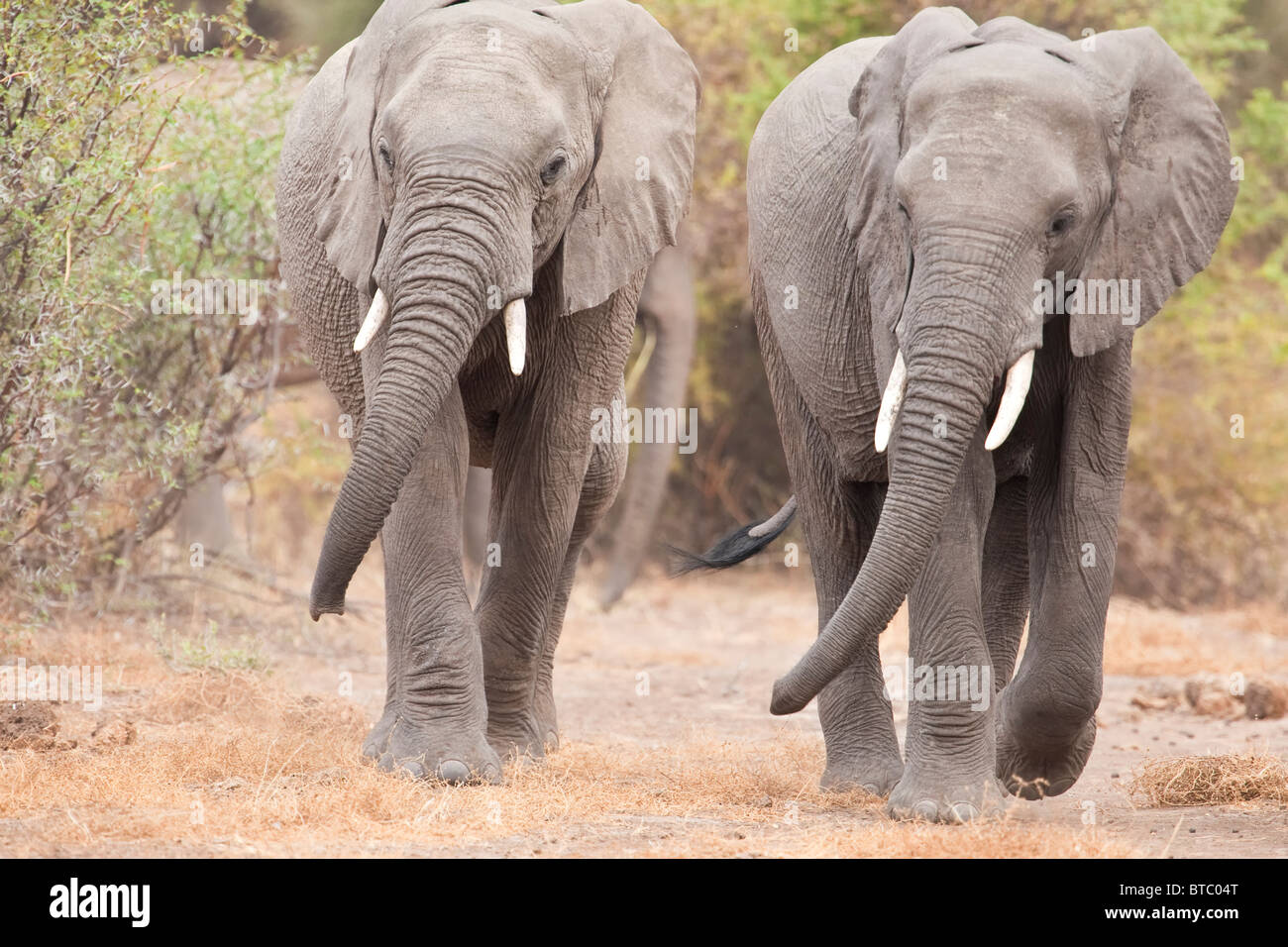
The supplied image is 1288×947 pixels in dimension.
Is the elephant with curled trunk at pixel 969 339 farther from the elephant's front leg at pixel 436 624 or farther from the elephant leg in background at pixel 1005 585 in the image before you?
the elephant's front leg at pixel 436 624

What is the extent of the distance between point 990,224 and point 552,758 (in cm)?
285

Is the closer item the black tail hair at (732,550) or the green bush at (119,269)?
the green bush at (119,269)

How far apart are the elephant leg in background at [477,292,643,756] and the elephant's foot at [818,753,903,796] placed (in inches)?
44.4

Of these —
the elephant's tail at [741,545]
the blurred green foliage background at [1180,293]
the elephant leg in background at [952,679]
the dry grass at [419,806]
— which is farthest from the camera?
the blurred green foliage background at [1180,293]

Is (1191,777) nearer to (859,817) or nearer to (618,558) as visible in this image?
(859,817)

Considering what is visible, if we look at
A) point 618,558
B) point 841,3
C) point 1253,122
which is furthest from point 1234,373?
point 618,558

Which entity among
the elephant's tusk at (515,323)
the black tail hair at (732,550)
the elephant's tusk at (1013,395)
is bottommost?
the black tail hair at (732,550)

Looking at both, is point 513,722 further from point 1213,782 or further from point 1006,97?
point 1006,97

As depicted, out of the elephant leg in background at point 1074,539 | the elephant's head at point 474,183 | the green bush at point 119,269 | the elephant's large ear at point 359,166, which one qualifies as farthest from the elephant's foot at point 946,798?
the green bush at point 119,269

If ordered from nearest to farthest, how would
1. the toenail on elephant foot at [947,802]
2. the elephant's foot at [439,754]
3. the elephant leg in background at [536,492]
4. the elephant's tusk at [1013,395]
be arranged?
the elephant's tusk at [1013,395]
the toenail on elephant foot at [947,802]
the elephant's foot at [439,754]
the elephant leg in background at [536,492]

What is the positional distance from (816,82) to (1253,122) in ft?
28.3

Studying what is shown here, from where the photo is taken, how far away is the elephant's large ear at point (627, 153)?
6.18 metres

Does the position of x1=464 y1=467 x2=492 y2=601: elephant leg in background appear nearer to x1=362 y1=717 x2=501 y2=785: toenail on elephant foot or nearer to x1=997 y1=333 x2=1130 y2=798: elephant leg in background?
x1=362 y1=717 x2=501 y2=785: toenail on elephant foot

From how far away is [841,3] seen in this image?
14.3 metres
